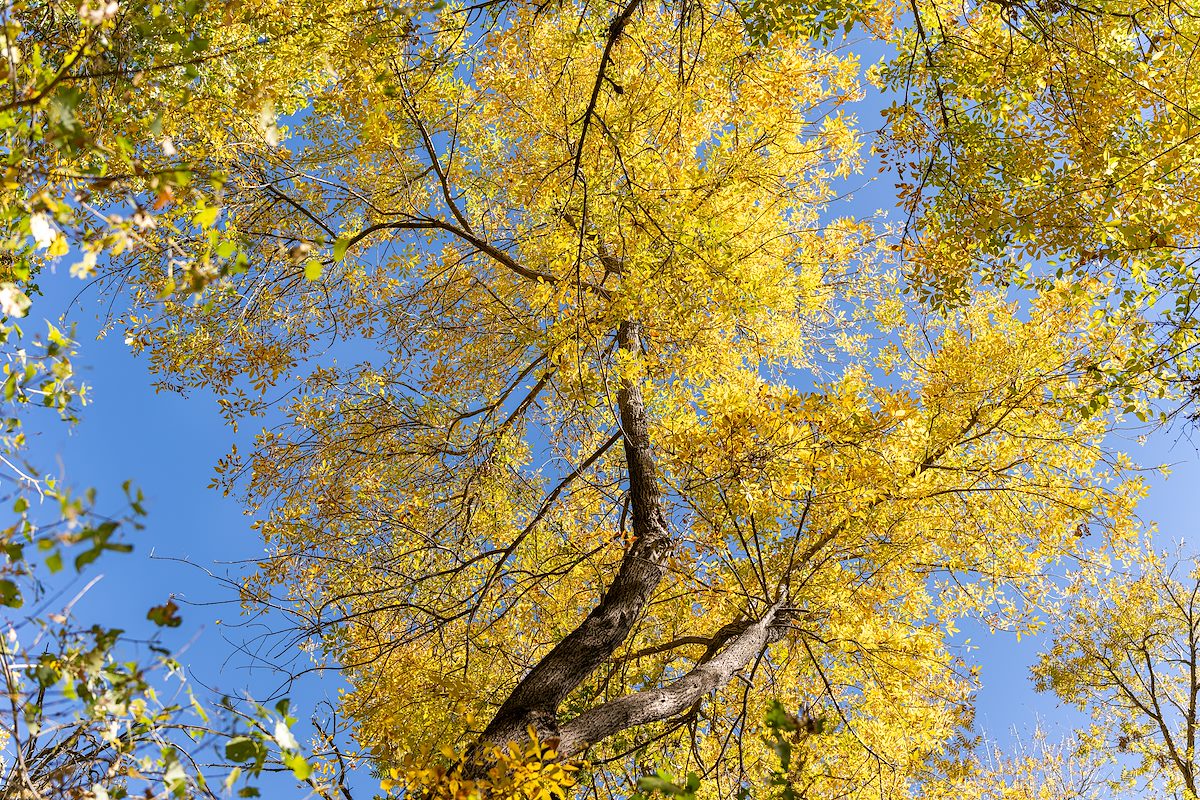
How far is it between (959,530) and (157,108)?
7822 mm

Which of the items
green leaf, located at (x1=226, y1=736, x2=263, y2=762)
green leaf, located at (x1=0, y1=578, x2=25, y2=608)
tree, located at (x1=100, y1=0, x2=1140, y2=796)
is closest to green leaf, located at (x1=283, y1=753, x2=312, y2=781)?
green leaf, located at (x1=226, y1=736, x2=263, y2=762)

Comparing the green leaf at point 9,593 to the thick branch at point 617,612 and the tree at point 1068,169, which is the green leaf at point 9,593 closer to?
the thick branch at point 617,612

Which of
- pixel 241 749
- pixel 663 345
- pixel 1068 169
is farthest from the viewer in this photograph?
pixel 663 345

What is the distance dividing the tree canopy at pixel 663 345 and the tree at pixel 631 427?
0.14 feet

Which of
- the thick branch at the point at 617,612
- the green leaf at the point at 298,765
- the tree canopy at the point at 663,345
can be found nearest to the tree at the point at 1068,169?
the tree canopy at the point at 663,345

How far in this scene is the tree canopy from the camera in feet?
14.5

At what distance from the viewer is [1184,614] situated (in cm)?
1076

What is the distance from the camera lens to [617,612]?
201 inches

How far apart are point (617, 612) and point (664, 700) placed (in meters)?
0.66

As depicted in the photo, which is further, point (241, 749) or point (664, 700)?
point (664, 700)

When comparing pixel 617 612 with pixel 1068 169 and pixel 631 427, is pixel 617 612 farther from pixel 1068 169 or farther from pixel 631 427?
pixel 1068 169

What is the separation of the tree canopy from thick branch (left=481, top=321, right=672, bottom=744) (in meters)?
0.03

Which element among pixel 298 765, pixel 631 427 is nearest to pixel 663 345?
pixel 631 427

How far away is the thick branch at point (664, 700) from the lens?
4457mm
